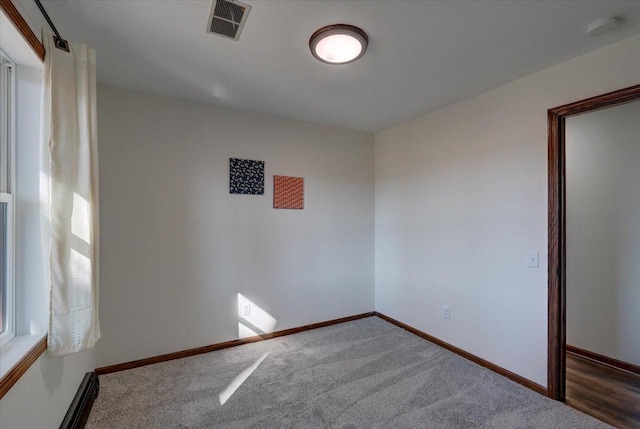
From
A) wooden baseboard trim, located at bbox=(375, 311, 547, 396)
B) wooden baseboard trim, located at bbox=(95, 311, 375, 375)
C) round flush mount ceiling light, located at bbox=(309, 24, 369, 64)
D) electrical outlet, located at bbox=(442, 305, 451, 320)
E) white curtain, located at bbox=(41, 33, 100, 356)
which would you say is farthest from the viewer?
electrical outlet, located at bbox=(442, 305, 451, 320)

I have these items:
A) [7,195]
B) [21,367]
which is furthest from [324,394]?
[7,195]

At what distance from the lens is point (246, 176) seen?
3.09 meters

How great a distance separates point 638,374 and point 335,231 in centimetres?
294

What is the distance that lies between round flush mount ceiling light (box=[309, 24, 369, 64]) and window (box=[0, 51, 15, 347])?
1575 millimetres

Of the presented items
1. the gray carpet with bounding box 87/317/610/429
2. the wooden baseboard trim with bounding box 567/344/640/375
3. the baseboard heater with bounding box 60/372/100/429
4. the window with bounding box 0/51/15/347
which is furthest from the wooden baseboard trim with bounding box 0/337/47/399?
the wooden baseboard trim with bounding box 567/344/640/375

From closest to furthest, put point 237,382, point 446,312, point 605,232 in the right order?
point 237,382 < point 605,232 < point 446,312

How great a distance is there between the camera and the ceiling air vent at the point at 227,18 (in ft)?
5.19

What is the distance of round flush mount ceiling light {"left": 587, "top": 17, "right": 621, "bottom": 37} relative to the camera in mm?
1680

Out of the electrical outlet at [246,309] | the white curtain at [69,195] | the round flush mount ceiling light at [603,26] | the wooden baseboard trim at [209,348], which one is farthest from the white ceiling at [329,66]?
the wooden baseboard trim at [209,348]

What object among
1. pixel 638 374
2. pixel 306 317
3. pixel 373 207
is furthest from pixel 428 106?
pixel 638 374

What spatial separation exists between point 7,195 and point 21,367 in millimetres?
782

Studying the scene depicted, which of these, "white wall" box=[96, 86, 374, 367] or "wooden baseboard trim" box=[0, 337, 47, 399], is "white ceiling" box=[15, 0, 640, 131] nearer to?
"white wall" box=[96, 86, 374, 367]

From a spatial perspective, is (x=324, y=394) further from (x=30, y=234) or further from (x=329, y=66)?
(x=329, y=66)

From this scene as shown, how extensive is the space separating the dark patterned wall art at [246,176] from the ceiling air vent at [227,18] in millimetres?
1362
